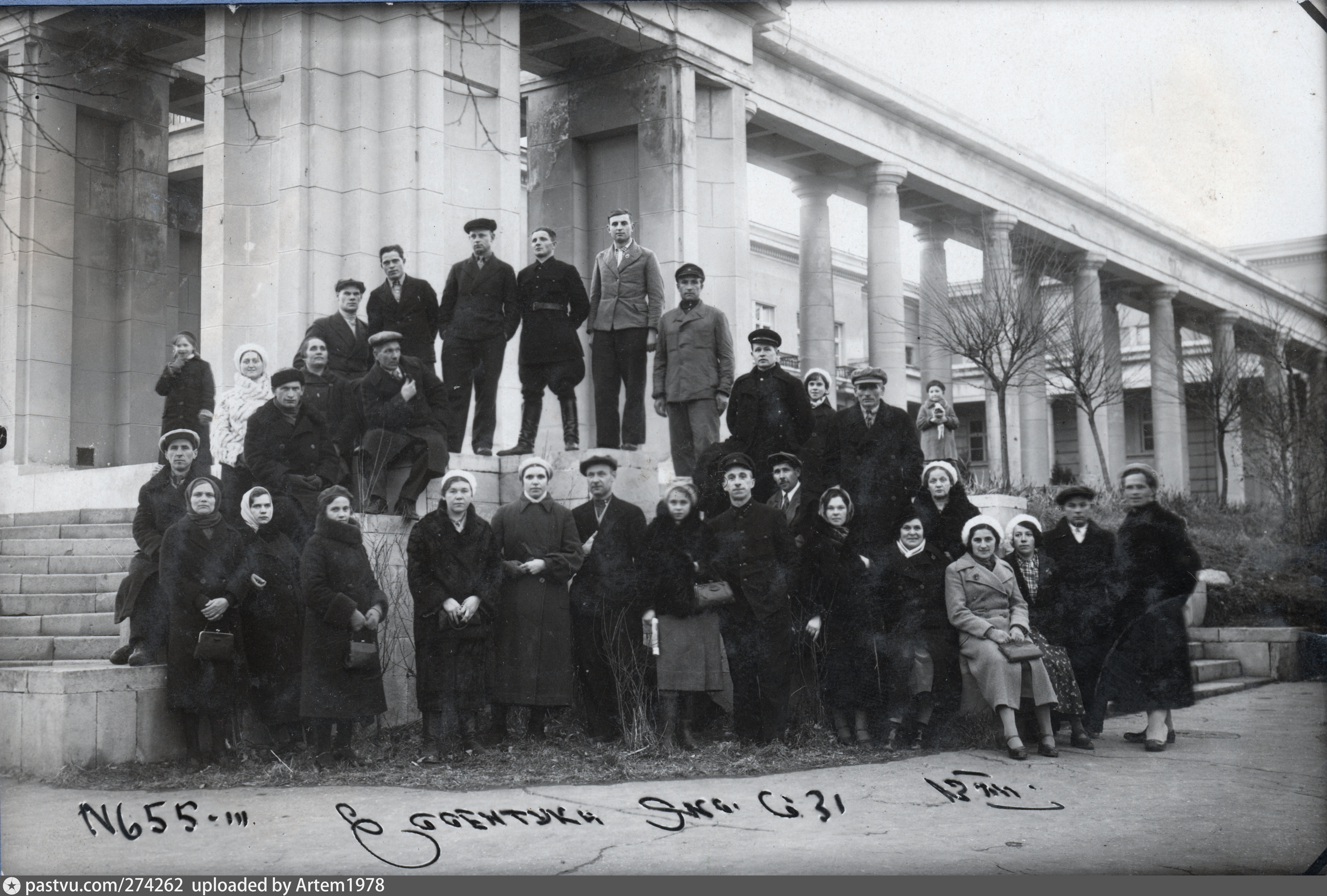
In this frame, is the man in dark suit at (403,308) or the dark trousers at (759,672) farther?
the man in dark suit at (403,308)

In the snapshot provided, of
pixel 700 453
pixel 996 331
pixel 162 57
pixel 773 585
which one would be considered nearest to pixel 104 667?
pixel 773 585

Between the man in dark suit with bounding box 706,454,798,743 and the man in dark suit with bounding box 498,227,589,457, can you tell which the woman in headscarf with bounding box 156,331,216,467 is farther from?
the man in dark suit with bounding box 706,454,798,743

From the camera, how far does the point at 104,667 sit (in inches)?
289

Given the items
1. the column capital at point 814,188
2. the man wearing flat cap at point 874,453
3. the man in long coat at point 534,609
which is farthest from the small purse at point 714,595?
the column capital at point 814,188

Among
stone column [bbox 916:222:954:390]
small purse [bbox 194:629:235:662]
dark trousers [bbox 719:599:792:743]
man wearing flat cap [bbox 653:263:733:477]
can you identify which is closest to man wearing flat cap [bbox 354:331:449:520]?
small purse [bbox 194:629:235:662]

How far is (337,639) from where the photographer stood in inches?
297

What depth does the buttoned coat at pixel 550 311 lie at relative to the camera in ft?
33.6

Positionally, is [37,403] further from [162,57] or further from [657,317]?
[657,317]

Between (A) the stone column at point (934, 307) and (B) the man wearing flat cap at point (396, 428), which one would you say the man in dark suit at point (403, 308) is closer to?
(B) the man wearing flat cap at point (396, 428)

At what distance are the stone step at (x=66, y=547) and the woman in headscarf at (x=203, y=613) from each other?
60.0 inches

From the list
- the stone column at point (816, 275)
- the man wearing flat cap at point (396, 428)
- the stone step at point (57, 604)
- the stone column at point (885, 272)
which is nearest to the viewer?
Result: the stone step at point (57, 604)

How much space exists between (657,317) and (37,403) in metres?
6.52

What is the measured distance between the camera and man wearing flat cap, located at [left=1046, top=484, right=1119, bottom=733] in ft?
26.2

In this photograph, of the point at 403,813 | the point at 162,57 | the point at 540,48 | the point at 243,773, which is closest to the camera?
the point at 403,813
